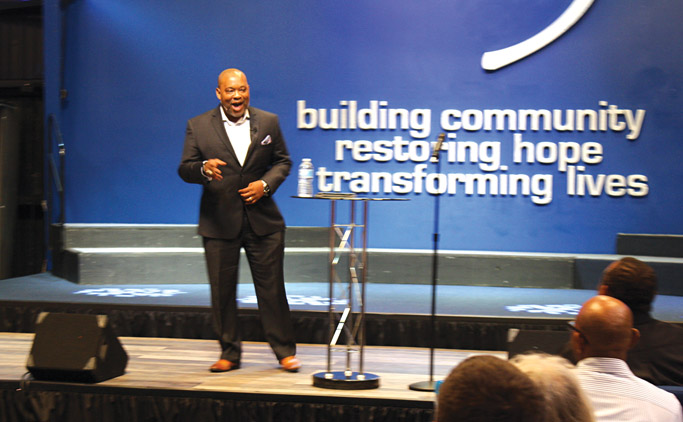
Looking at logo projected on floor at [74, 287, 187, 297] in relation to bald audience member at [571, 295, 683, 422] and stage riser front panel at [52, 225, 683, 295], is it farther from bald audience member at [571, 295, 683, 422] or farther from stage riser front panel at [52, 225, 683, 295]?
bald audience member at [571, 295, 683, 422]

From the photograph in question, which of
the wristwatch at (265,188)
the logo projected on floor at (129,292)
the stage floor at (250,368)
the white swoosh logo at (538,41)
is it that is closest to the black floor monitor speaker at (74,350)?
the stage floor at (250,368)

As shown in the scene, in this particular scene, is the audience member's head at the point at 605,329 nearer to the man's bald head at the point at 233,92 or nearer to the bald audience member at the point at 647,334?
the bald audience member at the point at 647,334

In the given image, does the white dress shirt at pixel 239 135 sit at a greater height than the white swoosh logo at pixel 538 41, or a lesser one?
lesser

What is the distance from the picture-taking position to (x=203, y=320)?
495cm

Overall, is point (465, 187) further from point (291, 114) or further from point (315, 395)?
point (315, 395)

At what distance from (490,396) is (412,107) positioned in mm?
5908

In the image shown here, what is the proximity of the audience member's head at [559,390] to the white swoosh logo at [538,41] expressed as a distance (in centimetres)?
582

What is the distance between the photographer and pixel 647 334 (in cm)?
270

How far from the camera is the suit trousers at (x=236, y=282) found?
12.7 ft

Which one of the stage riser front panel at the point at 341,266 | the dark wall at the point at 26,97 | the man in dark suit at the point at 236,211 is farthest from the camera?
the dark wall at the point at 26,97

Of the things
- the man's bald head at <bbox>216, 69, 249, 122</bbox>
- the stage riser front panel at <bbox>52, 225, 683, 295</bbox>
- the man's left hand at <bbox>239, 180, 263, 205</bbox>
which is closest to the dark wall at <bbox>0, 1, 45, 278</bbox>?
the stage riser front panel at <bbox>52, 225, 683, 295</bbox>

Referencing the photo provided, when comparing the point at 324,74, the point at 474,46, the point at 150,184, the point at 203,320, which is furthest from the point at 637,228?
the point at 150,184

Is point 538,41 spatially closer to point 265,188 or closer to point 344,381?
point 265,188

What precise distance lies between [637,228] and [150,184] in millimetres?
4475
